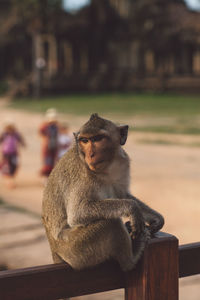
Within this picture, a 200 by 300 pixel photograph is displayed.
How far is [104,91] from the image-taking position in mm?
45469

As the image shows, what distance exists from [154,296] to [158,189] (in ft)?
26.1

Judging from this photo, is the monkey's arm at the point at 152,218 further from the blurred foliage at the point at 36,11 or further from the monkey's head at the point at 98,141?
the blurred foliage at the point at 36,11

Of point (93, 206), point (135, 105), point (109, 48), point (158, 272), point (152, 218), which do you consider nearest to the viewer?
point (158, 272)

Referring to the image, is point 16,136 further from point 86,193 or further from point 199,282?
point 86,193

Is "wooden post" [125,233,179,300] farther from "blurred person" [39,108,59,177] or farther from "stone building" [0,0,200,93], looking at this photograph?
"stone building" [0,0,200,93]

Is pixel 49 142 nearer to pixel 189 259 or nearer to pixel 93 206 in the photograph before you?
pixel 93 206

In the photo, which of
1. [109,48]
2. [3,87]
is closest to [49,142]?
[3,87]

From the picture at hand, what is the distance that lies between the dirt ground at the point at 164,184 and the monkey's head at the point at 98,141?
288cm

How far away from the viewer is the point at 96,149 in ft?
7.93

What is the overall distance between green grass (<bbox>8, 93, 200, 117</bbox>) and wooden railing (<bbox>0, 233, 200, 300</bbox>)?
83.3ft

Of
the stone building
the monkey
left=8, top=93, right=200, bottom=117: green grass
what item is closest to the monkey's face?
the monkey

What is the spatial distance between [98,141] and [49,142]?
27.8 feet

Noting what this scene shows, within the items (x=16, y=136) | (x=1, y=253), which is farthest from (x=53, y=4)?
(x=1, y=253)

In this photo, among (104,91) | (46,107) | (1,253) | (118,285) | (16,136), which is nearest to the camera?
(118,285)
